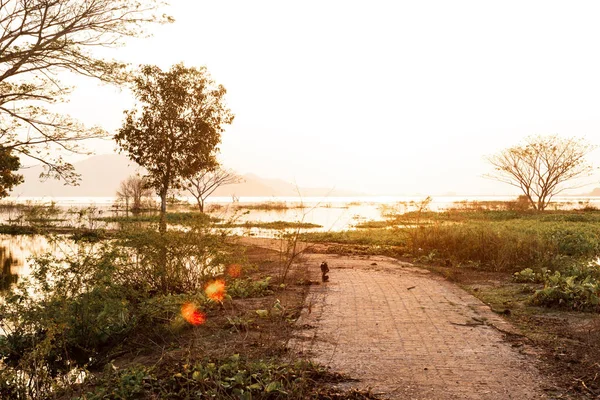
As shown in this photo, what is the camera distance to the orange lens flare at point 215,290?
354 inches

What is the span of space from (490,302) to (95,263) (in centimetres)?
718

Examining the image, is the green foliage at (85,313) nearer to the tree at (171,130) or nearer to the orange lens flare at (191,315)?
the orange lens flare at (191,315)

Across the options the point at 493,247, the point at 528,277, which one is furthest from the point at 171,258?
the point at 493,247

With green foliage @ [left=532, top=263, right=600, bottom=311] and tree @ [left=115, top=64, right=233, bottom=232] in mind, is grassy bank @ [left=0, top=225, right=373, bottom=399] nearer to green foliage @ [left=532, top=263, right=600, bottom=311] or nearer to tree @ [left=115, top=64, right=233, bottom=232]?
green foliage @ [left=532, top=263, right=600, bottom=311]

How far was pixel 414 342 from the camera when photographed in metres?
6.79

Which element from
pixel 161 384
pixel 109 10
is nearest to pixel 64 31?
pixel 109 10

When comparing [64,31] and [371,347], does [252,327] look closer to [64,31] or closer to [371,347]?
[371,347]

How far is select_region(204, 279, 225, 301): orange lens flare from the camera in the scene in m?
9.00

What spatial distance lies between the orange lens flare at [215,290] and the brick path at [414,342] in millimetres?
1581

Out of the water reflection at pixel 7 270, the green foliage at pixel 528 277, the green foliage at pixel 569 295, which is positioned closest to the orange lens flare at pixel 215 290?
the green foliage at pixel 569 295

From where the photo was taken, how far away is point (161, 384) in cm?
536

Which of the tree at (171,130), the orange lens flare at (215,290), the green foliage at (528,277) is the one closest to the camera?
the orange lens flare at (215,290)

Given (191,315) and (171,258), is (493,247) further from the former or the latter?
(191,315)

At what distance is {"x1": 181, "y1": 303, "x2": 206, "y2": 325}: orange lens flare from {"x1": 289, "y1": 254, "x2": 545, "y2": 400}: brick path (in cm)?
161
